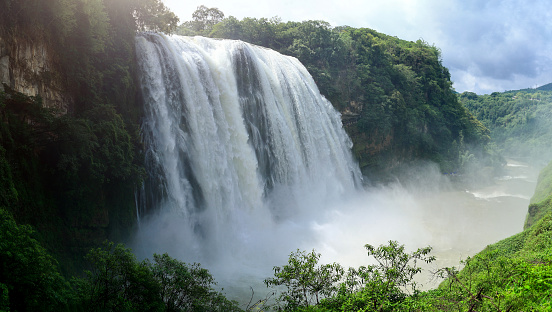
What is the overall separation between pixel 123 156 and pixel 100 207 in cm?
189

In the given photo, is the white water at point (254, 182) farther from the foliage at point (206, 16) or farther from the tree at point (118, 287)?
the foliage at point (206, 16)

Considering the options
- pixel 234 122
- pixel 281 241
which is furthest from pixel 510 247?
pixel 234 122

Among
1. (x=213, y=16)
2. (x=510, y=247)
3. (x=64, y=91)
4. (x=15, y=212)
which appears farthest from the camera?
(x=213, y=16)

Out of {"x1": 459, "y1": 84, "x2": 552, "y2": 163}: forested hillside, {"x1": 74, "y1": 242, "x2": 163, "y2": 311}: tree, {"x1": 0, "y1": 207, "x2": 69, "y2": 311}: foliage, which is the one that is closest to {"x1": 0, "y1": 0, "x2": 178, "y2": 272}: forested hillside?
{"x1": 0, "y1": 207, "x2": 69, "y2": 311}: foliage

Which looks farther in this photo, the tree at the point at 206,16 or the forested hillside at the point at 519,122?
the forested hillside at the point at 519,122

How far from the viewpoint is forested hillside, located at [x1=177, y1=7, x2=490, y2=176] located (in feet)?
105

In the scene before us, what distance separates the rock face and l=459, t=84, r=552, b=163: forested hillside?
177 feet

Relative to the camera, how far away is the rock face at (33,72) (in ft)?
34.0

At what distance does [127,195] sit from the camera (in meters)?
14.1

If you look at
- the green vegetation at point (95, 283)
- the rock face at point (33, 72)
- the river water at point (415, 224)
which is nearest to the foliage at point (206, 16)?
the river water at point (415, 224)

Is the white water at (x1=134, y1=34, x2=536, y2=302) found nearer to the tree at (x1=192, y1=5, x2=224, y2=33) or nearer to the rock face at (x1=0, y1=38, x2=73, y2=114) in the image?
the rock face at (x1=0, y1=38, x2=73, y2=114)

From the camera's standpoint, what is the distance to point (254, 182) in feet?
63.0

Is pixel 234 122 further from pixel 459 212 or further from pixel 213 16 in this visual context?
pixel 213 16

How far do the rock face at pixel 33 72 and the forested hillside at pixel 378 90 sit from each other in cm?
2065
